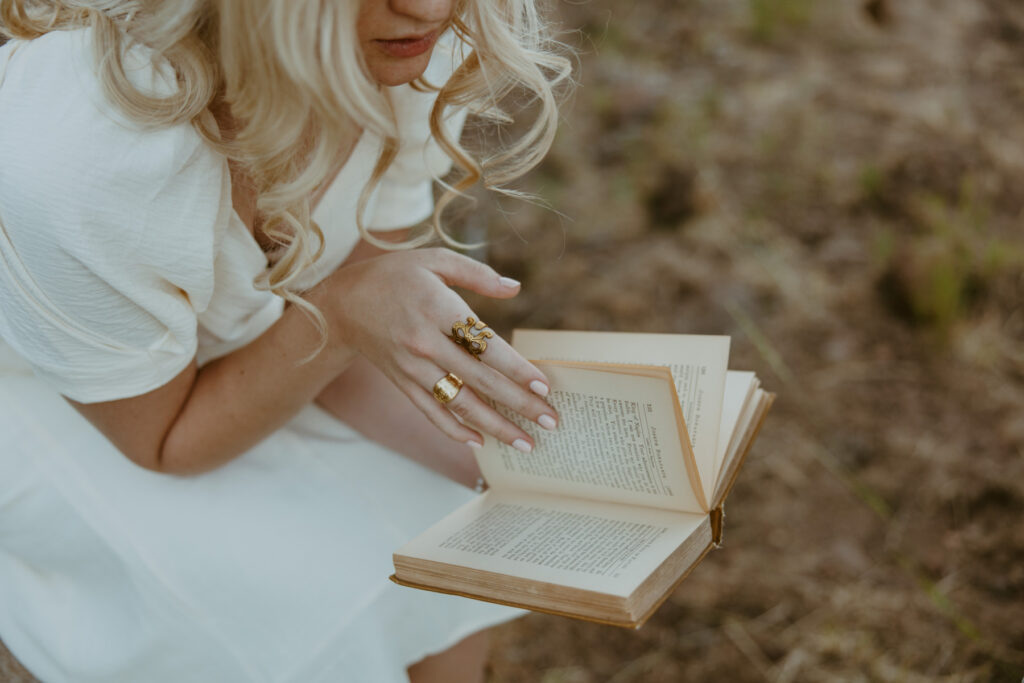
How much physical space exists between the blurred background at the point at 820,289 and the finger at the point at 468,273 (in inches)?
20.9

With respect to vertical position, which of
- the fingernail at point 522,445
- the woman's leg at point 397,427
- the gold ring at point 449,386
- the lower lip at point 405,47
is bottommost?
the woman's leg at point 397,427

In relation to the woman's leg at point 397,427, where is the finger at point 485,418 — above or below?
above

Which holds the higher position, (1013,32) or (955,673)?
(1013,32)

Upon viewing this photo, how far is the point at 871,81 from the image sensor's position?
274 cm

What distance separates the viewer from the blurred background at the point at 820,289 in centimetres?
179

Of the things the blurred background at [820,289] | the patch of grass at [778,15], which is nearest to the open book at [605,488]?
the blurred background at [820,289]

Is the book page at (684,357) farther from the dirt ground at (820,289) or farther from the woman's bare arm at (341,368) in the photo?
the dirt ground at (820,289)

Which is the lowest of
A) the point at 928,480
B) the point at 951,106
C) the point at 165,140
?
the point at 928,480

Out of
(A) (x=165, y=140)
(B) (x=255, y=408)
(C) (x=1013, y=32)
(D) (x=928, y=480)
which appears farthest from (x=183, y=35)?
(C) (x=1013, y=32)

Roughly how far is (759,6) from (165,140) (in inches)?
96.0

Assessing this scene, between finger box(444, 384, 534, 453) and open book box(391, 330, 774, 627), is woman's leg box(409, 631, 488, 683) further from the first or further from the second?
finger box(444, 384, 534, 453)

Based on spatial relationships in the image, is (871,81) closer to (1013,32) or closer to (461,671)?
(1013,32)

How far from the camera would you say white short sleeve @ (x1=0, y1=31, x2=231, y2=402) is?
876mm

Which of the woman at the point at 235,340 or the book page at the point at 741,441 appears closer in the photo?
the woman at the point at 235,340
